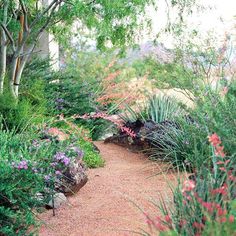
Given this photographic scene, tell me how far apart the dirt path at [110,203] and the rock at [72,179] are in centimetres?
9

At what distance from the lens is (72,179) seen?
247 inches

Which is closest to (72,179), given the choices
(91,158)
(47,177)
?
(47,177)

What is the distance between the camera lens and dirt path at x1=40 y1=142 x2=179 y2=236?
5047 mm

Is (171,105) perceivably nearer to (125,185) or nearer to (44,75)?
(44,75)

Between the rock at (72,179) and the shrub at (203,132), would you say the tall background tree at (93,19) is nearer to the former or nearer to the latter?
the shrub at (203,132)

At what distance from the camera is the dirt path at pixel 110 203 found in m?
5.05

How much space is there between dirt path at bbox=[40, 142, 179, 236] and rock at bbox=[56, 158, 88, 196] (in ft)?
0.30

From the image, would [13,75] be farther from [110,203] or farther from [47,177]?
[47,177]

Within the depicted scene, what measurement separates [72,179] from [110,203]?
0.68 meters

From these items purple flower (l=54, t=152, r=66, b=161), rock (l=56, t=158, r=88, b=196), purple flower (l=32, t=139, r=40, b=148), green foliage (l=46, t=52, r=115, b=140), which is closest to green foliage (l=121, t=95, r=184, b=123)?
green foliage (l=46, t=52, r=115, b=140)

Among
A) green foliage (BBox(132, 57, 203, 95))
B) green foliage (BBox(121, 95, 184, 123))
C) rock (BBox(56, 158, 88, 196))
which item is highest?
green foliage (BBox(132, 57, 203, 95))

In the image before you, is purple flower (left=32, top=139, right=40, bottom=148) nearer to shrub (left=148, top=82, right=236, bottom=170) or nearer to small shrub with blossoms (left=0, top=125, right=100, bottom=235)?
small shrub with blossoms (left=0, top=125, right=100, bottom=235)

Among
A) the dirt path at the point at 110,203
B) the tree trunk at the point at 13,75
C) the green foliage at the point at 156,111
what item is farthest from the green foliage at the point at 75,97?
the dirt path at the point at 110,203

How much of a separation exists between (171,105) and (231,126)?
5.20 meters
